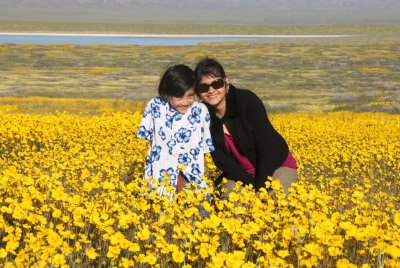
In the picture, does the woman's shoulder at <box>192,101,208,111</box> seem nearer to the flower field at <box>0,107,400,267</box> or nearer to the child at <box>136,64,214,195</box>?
the child at <box>136,64,214,195</box>

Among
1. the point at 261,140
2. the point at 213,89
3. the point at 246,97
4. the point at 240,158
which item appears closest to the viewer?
the point at 213,89

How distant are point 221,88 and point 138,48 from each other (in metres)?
76.4

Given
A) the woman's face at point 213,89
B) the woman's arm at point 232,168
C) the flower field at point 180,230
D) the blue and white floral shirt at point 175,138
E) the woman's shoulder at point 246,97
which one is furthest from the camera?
the woman's arm at point 232,168

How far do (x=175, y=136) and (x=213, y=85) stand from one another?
65 cm

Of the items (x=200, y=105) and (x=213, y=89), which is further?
(x=200, y=105)

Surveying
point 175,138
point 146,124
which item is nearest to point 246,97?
point 175,138

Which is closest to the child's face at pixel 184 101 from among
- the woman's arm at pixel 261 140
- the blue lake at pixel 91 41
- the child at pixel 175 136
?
the child at pixel 175 136

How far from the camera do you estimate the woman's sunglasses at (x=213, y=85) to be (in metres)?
5.38

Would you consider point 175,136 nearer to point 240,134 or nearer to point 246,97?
point 240,134

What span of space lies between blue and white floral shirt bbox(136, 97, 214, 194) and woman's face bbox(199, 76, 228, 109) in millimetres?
118

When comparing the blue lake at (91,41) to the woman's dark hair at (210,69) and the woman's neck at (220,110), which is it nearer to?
the woman's neck at (220,110)

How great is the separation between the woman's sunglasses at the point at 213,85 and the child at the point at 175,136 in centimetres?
14

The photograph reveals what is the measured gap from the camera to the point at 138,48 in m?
80.6

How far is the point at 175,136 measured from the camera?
5684 mm
